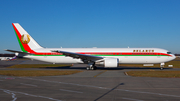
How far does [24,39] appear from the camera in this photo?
3562 centimetres

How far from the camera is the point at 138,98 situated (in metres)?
10.5

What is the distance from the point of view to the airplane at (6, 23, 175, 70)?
3239cm

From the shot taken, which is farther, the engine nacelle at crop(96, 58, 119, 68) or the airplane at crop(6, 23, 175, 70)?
the airplane at crop(6, 23, 175, 70)

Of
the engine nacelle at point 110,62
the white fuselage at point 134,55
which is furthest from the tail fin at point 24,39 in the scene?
the engine nacelle at point 110,62

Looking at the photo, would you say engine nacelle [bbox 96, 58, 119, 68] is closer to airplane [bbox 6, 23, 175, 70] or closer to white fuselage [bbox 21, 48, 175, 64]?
airplane [bbox 6, 23, 175, 70]

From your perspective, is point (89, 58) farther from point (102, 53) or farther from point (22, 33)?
point (22, 33)

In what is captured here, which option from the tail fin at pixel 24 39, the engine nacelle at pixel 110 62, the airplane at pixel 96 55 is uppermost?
the tail fin at pixel 24 39

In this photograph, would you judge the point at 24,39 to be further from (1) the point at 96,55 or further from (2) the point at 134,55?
(2) the point at 134,55

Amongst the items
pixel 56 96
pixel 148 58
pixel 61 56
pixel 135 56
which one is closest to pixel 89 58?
pixel 61 56

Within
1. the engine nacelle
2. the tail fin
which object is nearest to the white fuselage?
the tail fin

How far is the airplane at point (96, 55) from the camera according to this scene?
3239 cm

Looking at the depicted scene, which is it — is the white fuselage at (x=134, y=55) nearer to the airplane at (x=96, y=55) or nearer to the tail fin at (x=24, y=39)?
the airplane at (x=96, y=55)

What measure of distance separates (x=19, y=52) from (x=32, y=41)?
3.73 m

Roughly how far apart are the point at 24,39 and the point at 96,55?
15455 millimetres
